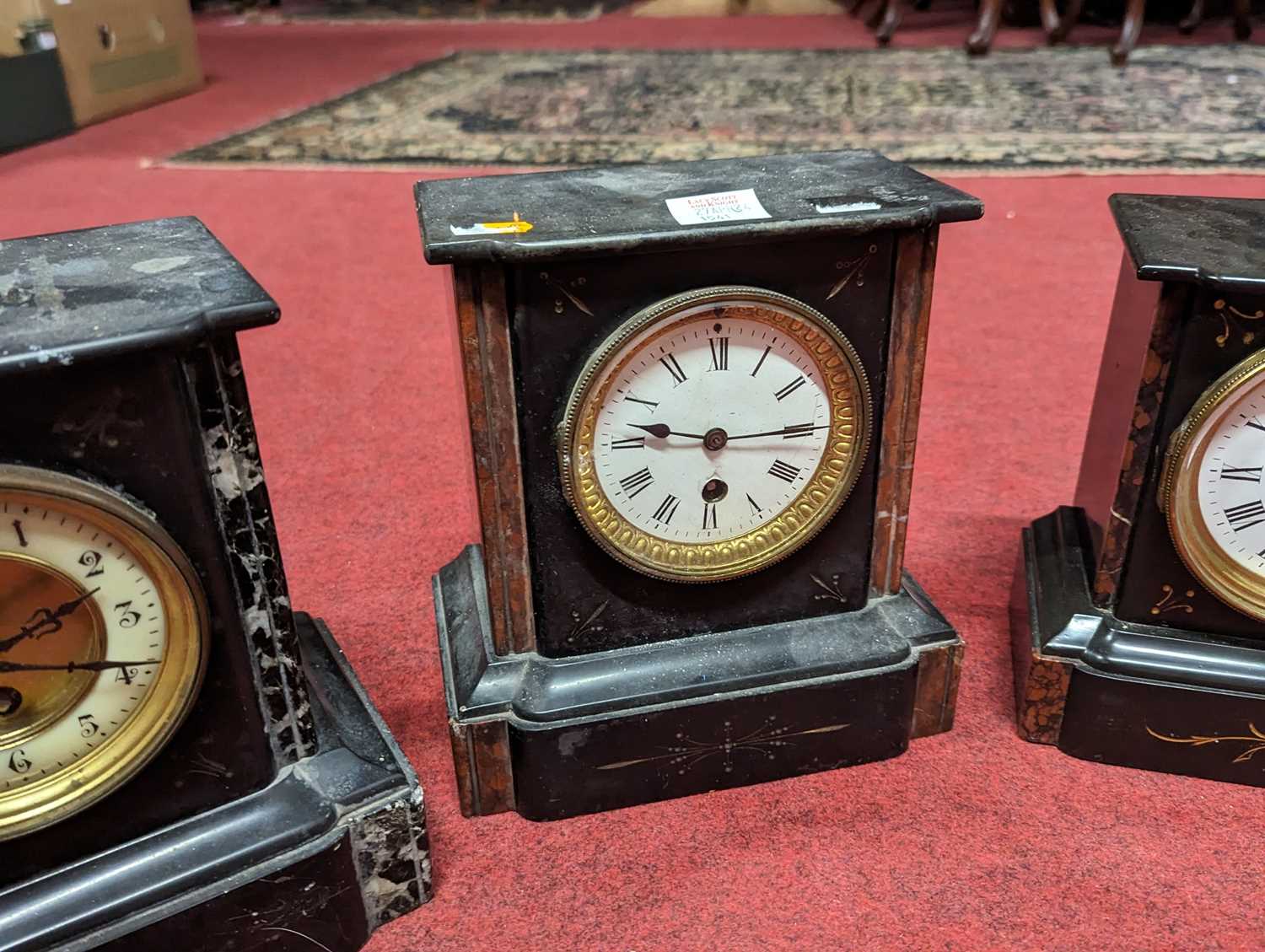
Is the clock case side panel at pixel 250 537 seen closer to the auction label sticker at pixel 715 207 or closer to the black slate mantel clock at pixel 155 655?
the black slate mantel clock at pixel 155 655

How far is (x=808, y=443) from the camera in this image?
1.41 metres

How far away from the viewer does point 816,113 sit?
15.3 ft

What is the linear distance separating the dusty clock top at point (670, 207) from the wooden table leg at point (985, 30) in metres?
4.63

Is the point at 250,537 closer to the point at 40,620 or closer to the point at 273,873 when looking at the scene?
the point at 40,620

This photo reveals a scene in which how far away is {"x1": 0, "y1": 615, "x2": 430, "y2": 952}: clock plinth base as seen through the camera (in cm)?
117

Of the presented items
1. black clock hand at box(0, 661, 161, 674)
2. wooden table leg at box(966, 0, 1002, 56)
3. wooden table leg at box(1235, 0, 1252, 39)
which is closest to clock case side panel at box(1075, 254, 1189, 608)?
black clock hand at box(0, 661, 161, 674)

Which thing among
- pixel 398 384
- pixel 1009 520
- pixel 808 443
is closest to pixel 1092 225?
pixel 1009 520

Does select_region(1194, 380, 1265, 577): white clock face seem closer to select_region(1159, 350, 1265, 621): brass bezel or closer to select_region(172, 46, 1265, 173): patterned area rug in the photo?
select_region(1159, 350, 1265, 621): brass bezel

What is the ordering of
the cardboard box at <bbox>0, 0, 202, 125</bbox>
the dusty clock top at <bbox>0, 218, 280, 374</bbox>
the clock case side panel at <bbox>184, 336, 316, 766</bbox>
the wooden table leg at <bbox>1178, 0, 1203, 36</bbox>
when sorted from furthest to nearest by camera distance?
the wooden table leg at <bbox>1178, 0, 1203, 36</bbox> → the cardboard box at <bbox>0, 0, 202, 125</bbox> → the clock case side panel at <bbox>184, 336, 316, 766</bbox> → the dusty clock top at <bbox>0, 218, 280, 374</bbox>

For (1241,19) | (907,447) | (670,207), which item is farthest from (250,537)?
(1241,19)

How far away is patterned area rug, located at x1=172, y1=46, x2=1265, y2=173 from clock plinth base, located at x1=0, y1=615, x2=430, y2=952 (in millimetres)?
3118

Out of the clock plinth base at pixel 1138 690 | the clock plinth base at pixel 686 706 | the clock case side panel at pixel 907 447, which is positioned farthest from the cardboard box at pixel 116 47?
the clock plinth base at pixel 1138 690

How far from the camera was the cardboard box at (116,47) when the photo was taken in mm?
4414

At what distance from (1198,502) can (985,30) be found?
4.84 metres
